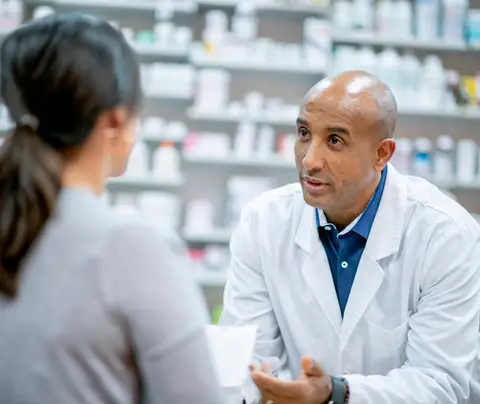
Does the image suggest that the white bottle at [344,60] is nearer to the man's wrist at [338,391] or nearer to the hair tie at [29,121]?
the man's wrist at [338,391]

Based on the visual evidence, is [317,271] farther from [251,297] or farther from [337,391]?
[337,391]

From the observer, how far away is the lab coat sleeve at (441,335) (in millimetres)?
1394

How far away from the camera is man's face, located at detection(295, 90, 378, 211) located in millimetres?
1602

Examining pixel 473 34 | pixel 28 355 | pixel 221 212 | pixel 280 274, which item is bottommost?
pixel 221 212

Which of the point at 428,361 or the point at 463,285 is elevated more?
the point at 463,285

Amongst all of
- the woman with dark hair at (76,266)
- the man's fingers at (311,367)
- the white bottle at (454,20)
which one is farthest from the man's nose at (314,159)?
the white bottle at (454,20)

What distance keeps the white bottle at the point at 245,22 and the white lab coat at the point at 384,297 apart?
8.42 ft

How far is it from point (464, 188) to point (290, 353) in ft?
10.00

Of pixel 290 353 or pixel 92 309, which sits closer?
pixel 92 309

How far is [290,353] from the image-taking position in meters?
1.66

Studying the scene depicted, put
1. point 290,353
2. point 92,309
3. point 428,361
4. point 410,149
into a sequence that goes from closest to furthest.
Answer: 1. point 92,309
2. point 428,361
3. point 290,353
4. point 410,149

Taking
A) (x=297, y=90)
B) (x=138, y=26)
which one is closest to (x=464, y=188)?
(x=297, y=90)

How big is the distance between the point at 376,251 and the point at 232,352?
0.58m

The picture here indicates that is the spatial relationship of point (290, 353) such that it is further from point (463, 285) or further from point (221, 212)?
point (221, 212)
